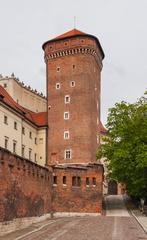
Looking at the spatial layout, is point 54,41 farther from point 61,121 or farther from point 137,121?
point 137,121

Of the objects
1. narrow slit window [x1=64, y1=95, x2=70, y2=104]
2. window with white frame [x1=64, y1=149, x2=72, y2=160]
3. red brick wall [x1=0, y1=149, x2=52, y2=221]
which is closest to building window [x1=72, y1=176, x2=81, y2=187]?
window with white frame [x1=64, y1=149, x2=72, y2=160]

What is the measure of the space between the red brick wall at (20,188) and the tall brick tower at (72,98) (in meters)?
14.1

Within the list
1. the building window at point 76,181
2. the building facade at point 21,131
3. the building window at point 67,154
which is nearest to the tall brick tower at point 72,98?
the building window at point 67,154

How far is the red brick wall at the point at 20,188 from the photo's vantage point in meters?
24.2

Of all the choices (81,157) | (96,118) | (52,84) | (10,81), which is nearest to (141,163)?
(81,157)

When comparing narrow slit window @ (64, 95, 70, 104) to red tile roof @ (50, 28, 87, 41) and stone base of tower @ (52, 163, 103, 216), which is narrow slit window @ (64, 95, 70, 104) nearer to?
red tile roof @ (50, 28, 87, 41)

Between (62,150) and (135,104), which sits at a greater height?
(135,104)

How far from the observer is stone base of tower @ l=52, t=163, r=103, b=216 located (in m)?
46.1

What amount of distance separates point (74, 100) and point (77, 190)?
12.0 meters

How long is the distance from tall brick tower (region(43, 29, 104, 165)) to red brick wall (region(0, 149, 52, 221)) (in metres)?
14.1

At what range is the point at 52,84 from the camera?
55.9 meters

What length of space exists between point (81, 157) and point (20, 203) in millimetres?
23923

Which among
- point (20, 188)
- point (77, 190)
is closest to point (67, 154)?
point (77, 190)

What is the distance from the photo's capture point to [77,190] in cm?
4747
